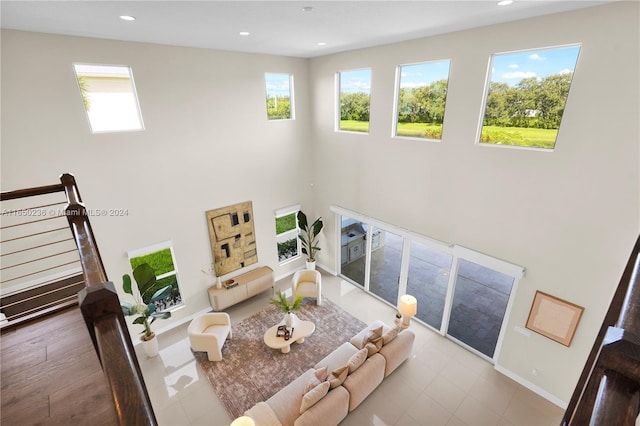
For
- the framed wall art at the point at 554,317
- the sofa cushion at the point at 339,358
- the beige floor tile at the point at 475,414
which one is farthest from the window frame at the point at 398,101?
the beige floor tile at the point at 475,414

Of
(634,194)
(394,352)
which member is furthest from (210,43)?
(634,194)

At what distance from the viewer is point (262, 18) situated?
3926 mm

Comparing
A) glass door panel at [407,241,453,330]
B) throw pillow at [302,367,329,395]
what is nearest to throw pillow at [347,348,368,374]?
throw pillow at [302,367,329,395]

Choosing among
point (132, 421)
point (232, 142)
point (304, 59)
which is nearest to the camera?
point (132, 421)

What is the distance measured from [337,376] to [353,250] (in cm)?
414

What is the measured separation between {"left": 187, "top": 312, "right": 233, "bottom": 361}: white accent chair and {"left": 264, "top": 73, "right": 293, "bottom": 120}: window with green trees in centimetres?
471

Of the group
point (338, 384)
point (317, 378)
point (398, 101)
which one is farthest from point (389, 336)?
point (398, 101)

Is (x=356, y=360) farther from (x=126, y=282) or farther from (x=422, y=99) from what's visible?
(x=422, y=99)

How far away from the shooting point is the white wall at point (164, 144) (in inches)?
175

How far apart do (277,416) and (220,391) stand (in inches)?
61.3

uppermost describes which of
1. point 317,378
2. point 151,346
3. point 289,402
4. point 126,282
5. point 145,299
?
point 126,282

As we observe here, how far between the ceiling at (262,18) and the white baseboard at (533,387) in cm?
568

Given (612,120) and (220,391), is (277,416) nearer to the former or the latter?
(220,391)

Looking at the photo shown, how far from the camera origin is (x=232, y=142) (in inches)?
261
